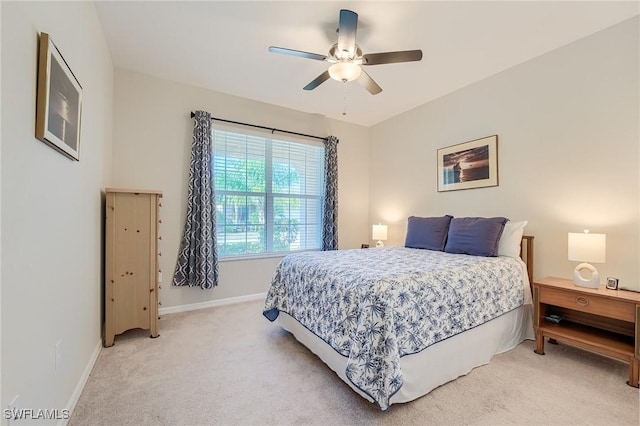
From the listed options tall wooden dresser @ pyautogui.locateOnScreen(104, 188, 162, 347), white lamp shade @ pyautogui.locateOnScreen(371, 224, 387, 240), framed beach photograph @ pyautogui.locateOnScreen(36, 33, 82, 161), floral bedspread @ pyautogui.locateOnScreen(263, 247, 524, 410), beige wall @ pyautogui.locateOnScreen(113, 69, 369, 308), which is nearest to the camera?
framed beach photograph @ pyautogui.locateOnScreen(36, 33, 82, 161)

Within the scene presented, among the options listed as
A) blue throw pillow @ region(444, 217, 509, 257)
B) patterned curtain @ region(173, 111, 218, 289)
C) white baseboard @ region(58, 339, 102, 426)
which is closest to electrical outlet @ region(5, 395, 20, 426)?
white baseboard @ region(58, 339, 102, 426)

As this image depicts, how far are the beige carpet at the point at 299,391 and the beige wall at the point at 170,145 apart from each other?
1.13 metres

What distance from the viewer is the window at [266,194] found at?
3.66 m

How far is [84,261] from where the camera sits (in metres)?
1.92

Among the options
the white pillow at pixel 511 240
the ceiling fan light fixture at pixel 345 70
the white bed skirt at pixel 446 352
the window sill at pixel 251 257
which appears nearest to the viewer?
the white bed skirt at pixel 446 352

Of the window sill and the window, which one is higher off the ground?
the window

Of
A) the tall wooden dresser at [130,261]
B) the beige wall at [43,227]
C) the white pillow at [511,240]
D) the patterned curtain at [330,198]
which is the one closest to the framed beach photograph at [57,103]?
the beige wall at [43,227]

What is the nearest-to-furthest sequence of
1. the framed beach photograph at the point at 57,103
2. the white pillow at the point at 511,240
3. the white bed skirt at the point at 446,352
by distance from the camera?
the framed beach photograph at the point at 57,103
the white bed skirt at the point at 446,352
the white pillow at the point at 511,240

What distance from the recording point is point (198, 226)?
10.9ft

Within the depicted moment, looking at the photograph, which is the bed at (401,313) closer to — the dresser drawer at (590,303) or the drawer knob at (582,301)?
the dresser drawer at (590,303)

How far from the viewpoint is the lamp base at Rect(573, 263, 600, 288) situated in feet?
7.10

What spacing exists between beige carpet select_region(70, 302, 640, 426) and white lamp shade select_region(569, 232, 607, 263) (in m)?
0.81

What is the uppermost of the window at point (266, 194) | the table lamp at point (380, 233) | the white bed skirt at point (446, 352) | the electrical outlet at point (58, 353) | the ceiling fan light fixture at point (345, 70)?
the ceiling fan light fixture at point (345, 70)

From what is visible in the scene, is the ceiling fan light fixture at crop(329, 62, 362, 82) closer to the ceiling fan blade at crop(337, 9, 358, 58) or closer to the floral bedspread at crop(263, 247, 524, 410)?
the ceiling fan blade at crop(337, 9, 358, 58)
